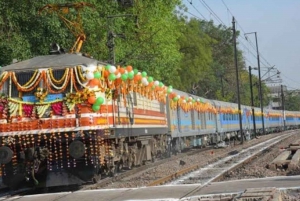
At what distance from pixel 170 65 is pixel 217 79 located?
54.5 metres

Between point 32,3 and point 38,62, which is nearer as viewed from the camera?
point 38,62

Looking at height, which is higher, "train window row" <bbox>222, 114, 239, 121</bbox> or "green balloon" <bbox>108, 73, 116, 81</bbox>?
"train window row" <bbox>222, 114, 239, 121</bbox>

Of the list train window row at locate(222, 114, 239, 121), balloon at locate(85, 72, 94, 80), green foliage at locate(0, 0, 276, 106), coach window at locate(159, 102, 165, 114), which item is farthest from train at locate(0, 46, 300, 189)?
train window row at locate(222, 114, 239, 121)

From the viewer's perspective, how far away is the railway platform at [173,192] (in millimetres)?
11625

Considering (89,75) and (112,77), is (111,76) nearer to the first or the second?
(112,77)

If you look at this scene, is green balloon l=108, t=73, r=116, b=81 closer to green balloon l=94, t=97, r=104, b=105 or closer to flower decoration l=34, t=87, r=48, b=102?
green balloon l=94, t=97, r=104, b=105

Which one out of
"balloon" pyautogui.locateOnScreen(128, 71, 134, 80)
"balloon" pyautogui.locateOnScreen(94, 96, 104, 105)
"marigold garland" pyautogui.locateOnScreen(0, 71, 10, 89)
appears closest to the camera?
"balloon" pyautogui.locateOnScreen(94, 96, 104, 105)

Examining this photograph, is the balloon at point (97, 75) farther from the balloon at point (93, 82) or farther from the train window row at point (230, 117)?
the train window row at point (230, 117)

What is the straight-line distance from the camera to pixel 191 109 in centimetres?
3581

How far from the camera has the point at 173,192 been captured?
40.2 ft

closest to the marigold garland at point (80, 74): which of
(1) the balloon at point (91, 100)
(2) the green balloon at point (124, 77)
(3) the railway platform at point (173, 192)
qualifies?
(1) the balloon at point (91, 100)

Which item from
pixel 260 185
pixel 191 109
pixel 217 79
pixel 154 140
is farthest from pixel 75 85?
pixel 217 79

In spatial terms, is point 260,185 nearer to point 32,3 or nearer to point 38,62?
point 38,62

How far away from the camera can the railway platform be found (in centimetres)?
1162
